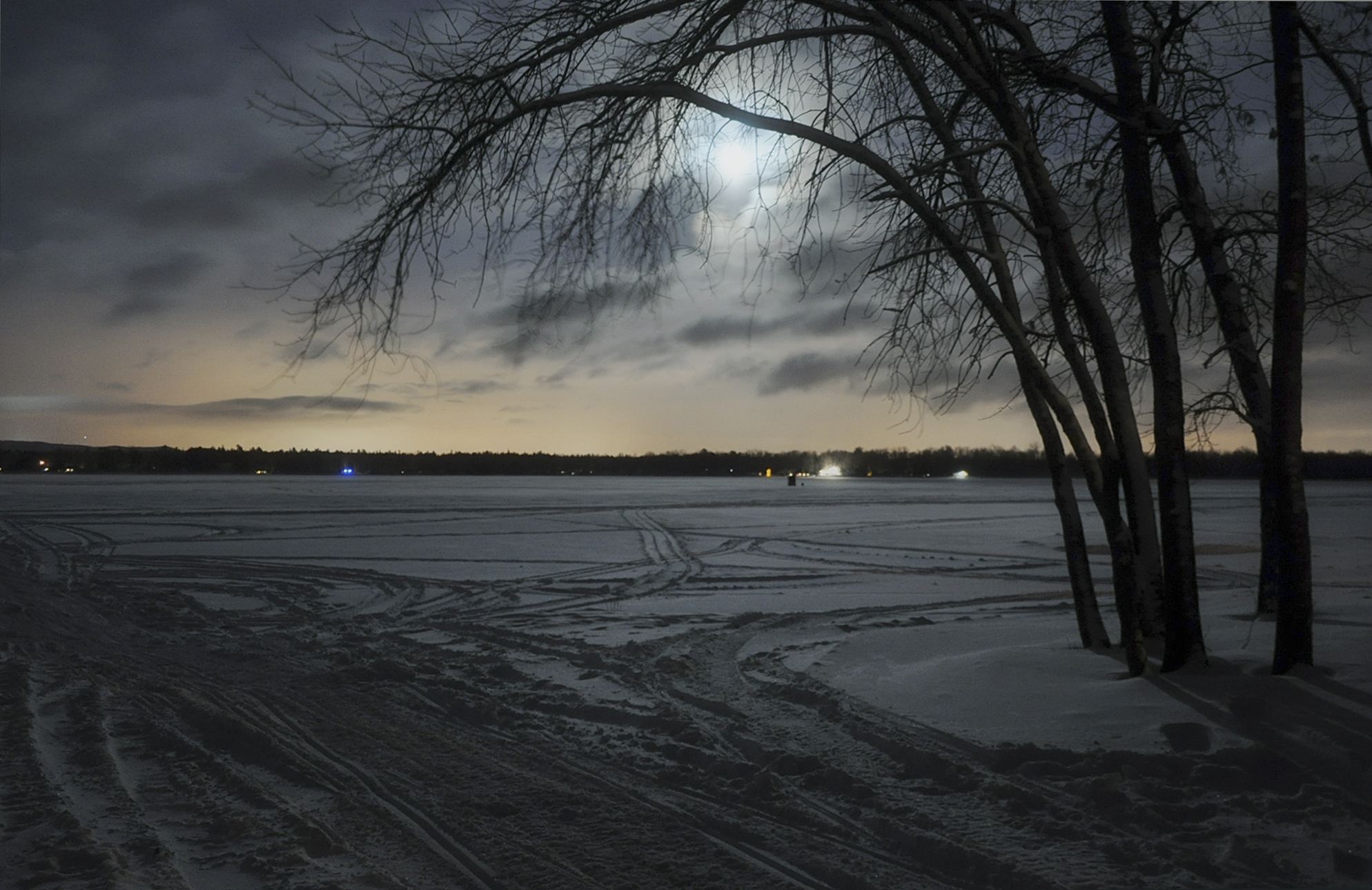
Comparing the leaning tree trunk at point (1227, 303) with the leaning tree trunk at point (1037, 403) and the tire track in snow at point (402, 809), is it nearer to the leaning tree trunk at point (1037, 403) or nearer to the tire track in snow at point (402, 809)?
the leaning tree trunk at point (1037, 403)

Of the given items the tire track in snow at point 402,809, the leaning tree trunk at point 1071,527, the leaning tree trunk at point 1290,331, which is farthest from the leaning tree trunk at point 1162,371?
the tire track in snow at point 402,809

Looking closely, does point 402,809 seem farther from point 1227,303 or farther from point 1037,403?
point 1227,303

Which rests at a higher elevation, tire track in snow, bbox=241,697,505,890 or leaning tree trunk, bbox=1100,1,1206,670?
leaning tree trunk, bbox=1100,1,1206,670

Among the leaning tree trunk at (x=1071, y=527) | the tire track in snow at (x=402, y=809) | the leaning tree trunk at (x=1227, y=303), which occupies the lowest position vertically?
the tire track in snow at (x=402, y=809)

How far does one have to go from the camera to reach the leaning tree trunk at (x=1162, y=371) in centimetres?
589

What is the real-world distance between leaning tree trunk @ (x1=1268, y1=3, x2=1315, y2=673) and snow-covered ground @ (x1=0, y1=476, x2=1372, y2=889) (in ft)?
1.67

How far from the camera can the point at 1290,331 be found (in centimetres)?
554

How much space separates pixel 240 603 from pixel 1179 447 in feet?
30.5

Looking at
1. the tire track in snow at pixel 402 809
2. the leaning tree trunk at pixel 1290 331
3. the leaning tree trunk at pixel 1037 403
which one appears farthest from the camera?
the leaning tree trunk at pixel 1037 403

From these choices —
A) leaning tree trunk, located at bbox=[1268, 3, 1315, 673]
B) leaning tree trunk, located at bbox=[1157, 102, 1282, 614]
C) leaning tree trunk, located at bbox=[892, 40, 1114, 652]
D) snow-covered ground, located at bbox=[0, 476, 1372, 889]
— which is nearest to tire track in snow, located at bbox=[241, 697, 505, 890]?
snow-covered ground, located at bbox=[0, 476, 1372, 889]

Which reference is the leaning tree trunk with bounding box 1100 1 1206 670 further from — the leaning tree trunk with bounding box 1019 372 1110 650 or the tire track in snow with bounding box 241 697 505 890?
the tire track in snow with bounding box 241 697 505 890

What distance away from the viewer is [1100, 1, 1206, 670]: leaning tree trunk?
232 inches

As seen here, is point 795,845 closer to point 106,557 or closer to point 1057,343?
point 1057,343

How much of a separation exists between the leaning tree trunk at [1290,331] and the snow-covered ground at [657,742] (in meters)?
0.51
